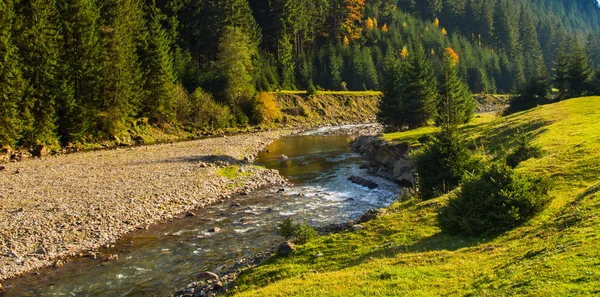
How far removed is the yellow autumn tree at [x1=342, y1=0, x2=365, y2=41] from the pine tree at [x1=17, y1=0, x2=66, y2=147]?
107m

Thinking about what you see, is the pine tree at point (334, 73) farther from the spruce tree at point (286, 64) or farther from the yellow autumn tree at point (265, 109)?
the yellow autumn tree at point (265, 109)

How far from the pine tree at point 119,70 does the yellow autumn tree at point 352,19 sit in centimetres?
9095

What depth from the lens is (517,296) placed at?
8.14 metres

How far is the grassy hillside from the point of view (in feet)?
29.4

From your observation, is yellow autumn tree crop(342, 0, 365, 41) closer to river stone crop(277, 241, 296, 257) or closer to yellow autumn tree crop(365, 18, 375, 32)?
yellow autumn tree crop(365, 18, 375, 32)

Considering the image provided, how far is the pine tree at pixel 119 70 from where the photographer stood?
5347 cm

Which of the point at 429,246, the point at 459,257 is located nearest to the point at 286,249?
the point at 429,246

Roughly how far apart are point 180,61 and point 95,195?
55241 millimetres

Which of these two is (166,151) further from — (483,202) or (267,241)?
(483,202)

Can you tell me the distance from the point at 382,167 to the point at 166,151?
83.5ft

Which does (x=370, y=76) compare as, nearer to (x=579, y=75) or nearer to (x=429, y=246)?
(x=579, y=75)

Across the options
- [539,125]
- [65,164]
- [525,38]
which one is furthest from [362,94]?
[525,38]

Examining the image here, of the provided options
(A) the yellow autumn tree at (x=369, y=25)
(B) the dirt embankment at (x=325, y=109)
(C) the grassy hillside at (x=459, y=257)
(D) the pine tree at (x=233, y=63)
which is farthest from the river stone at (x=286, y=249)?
(A) the yellow autumn tree at (x=369, y=25)

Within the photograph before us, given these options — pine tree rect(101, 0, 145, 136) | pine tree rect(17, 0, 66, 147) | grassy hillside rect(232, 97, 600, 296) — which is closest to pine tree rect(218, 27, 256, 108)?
pine tree rect(101, 0, 145, 136)
